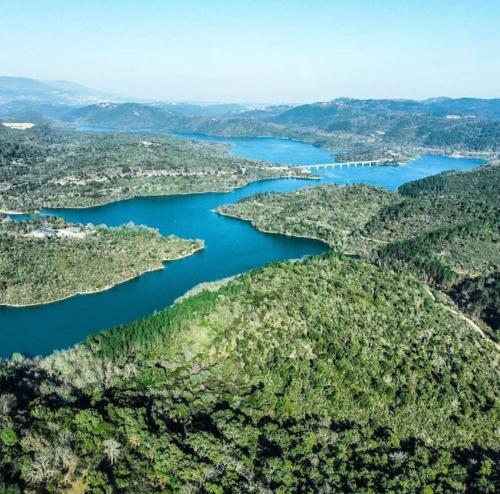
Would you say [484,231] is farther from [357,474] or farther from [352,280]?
[357,474]

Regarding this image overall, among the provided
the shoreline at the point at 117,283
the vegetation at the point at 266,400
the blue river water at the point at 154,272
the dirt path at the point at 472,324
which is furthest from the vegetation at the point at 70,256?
the dirt path at the point at 472,324

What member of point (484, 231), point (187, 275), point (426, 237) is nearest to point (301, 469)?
point (187, 275)

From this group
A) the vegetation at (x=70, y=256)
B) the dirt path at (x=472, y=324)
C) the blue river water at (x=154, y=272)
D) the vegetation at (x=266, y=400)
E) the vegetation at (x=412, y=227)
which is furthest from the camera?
the vegetation at (x=412, y=227)

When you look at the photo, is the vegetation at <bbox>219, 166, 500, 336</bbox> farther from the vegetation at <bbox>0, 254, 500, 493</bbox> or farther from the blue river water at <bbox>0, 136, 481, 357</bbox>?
the vegetation at <bbox>0, 254, 500, 493</bbox>

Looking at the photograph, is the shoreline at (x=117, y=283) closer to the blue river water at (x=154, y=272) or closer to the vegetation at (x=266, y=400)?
the blue river water at (x=154, y=272)

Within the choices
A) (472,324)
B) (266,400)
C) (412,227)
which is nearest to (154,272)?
(266,400)
